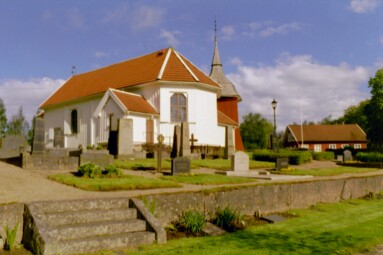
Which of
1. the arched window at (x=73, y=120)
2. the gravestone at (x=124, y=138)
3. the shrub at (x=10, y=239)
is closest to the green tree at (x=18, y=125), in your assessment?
the arched window at (x=73, y=120)

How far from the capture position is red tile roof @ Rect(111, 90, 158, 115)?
26562mm

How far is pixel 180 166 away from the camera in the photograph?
1511cm

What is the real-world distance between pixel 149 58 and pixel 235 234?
26772 mm

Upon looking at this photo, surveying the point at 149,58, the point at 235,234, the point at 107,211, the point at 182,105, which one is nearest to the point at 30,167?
the point at 107,211

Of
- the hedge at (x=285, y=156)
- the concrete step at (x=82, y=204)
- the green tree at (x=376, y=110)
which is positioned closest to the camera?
the concrete step at (x=82, y=204)

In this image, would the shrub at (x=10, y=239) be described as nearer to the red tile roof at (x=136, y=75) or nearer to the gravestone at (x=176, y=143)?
the gravestone at (x=176, y=143)

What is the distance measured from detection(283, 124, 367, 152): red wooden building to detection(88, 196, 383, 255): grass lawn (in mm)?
63211

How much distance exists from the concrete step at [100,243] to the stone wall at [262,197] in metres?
1.21

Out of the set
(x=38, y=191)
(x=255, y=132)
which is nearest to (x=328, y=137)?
(x=255, y=132)

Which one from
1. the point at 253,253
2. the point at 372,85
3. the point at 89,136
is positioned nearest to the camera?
the point at 253,253

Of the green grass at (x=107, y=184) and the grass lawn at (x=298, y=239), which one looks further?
Answer: the green grass at (x=107, y=184)

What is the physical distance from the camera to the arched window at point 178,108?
28859mm

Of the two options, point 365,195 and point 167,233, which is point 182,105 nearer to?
point 365,195

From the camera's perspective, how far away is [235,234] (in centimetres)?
833
